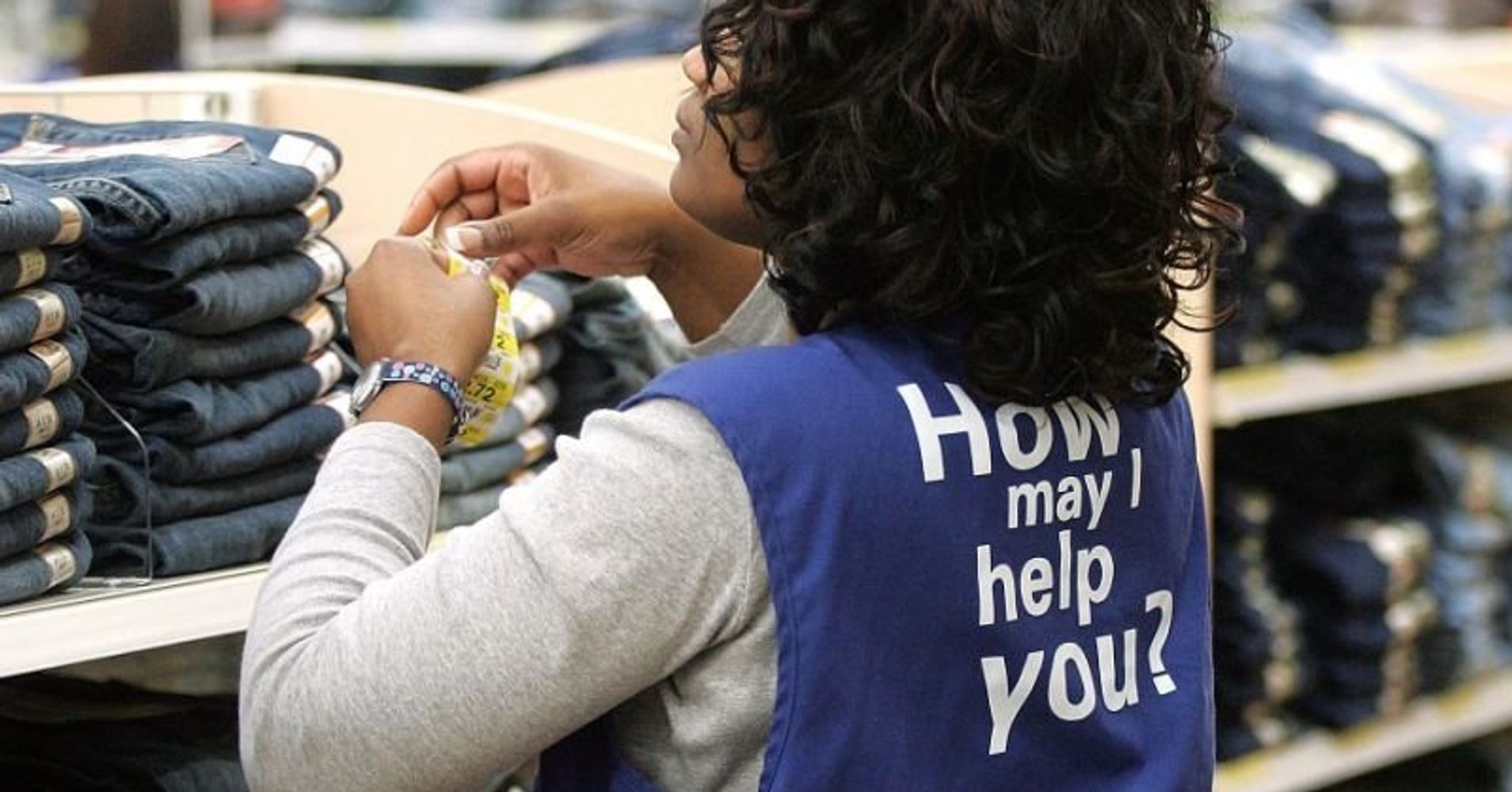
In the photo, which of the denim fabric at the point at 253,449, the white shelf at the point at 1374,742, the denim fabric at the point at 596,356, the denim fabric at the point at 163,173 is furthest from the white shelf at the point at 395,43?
the denim fabric at the point at 253,449

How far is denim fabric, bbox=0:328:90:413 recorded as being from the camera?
1104 mm

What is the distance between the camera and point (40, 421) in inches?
44.8

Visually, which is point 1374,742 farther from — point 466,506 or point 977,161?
point 977,161

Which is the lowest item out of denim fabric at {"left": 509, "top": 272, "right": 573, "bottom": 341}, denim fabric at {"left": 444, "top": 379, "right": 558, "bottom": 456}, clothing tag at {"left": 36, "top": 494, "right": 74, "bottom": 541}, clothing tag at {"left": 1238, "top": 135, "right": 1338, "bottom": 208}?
clothing tag at {"left": 1238, "top": 135, "right": 1338, "bottom": 208}

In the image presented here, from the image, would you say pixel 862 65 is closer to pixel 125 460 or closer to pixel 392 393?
pixel 392 393

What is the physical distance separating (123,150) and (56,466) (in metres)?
0.29

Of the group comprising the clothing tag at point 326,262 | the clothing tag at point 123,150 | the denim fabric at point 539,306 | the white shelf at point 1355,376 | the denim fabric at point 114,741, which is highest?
the clothing tag at point 123,150

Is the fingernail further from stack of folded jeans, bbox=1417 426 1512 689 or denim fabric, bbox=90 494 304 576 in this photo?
stack of folded jeans, bbox=1417 426 1512 689

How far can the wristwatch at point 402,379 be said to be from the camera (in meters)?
1.09

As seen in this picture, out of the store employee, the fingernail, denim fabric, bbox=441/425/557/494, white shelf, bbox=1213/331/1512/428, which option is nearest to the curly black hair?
the store employee

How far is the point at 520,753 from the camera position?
98 centimetres

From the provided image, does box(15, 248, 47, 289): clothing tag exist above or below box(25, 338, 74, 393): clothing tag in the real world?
above

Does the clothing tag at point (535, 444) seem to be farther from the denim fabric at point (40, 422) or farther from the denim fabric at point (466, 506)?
the denim fabric at point (40, 422)

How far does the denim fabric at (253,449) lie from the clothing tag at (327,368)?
0.04 ft
